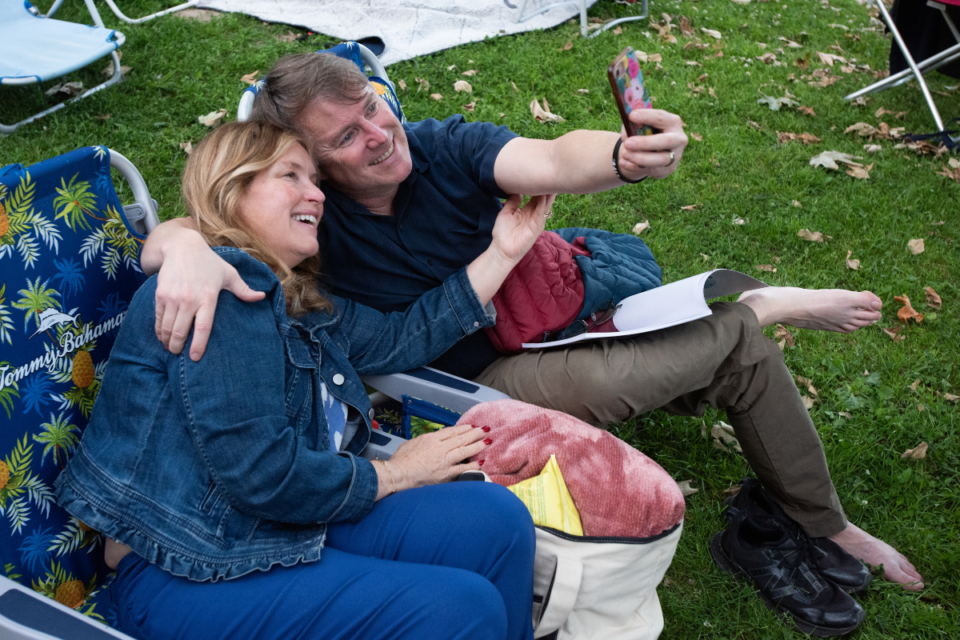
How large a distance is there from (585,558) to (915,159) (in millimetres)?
4543

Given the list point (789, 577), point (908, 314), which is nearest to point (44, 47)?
point (789, 577)

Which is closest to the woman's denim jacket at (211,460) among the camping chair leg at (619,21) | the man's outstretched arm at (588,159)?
the man's outstretched arm at (588,159)

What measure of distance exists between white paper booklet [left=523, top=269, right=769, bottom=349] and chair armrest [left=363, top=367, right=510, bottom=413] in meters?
0.27

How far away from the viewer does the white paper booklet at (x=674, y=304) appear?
2133 mm

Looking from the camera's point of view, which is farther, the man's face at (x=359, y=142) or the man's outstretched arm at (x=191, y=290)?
the man's face at (x=359, y=142)

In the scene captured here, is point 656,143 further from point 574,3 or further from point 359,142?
point 574,3

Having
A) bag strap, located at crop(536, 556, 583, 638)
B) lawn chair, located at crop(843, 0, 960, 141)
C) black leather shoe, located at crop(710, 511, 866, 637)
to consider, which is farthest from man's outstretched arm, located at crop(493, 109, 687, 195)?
lawn chair, located at crop(843, 0, 960, 141)

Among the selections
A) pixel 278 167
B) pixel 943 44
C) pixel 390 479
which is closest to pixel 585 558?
pixel 390 479

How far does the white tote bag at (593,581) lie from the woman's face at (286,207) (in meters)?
0.98

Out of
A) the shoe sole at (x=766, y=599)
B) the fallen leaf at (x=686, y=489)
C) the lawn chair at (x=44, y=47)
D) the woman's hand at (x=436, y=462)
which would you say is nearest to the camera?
the woman's hand at (x=436, y=462)

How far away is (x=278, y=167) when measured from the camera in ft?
6.56

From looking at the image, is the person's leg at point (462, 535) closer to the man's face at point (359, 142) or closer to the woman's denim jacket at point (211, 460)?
the woman's denim jacket at point (211, 460)

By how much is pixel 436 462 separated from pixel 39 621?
91 cm

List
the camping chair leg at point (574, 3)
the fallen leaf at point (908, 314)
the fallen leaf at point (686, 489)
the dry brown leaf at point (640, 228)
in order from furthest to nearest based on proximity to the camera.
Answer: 1. the camping chair leg at point (574, 3)
2. the dry brown leaf at point (640, 228)
3. the fallen leaf at point (908, 314)
4. the fallen leaf at point (686, 489)
